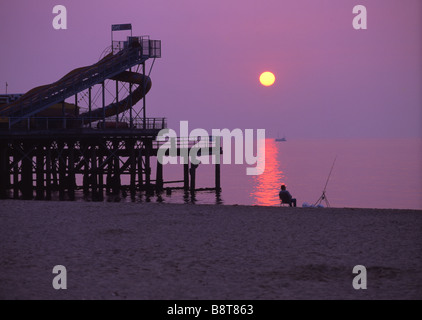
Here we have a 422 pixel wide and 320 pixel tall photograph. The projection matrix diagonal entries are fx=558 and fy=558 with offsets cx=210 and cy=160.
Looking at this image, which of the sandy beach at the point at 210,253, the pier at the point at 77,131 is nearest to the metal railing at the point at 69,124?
the pier at the point at 77,131

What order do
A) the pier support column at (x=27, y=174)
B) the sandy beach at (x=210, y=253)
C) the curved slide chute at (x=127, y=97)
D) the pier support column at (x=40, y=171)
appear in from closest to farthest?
the sandy beach at (x=210, y=253) → the pier support column at (x=40, y=171) → the pier support column at (x=27, y=174) → the curved slide chute at (x=127, y=97)

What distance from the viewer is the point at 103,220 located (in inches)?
A: 735

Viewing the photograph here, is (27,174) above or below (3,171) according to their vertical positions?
below

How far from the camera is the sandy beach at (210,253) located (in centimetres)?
993

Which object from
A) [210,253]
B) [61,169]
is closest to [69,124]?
[61,169]

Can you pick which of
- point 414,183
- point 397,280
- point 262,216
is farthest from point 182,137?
point 414,183

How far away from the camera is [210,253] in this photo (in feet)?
42.8

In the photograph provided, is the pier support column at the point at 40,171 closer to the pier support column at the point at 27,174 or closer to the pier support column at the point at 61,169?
the pier support column at the point at 27,174

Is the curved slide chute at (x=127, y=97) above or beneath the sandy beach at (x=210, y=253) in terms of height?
above

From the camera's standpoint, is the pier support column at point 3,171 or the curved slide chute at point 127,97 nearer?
the pier support column at point 3,171

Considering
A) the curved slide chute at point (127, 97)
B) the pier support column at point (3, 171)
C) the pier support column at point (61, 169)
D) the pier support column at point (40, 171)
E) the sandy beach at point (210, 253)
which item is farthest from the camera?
the curved slide chute at point (127, 97)

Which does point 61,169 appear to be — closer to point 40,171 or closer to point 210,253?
point 40,171

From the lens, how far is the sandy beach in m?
9.93
